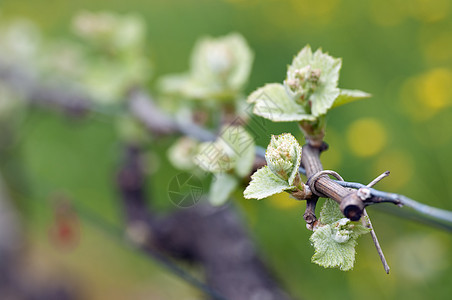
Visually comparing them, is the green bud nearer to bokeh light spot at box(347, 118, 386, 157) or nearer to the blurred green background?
the blurred green background

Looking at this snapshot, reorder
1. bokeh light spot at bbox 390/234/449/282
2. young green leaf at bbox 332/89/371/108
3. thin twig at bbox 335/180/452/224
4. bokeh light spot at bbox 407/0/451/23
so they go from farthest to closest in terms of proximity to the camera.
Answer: bokeh light spot at bbox 407/0/451/23
bokeh light spot at bbox 390/234/449/282
young green leaf at bbox 332/89/371/108
thin twig at bbox 335/180/452/224

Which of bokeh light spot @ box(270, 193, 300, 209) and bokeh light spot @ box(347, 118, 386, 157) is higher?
bokeh light spot @ box(347, 118, 386, 157)

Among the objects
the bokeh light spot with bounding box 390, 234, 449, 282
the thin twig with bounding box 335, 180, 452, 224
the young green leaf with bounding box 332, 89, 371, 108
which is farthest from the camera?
the bokeh light spot with bounding box 390, 234, 449, 282

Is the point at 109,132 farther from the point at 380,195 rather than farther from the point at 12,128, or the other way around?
the point at 380,195

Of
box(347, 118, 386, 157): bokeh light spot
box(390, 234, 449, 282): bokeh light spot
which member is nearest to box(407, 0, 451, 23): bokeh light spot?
box(347, 118, 386, 157): bokeh light spot

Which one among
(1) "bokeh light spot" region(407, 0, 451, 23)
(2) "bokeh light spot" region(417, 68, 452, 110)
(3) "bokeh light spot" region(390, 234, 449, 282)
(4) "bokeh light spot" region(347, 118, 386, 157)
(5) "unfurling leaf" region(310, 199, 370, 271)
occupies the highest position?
(1) "bokeh light spot" region(407, 0, 451, 23)

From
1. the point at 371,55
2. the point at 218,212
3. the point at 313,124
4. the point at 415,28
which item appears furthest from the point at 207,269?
the point at 415,28

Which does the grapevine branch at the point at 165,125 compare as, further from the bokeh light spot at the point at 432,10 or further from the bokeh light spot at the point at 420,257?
the bokeh light spot at the point at 432,10

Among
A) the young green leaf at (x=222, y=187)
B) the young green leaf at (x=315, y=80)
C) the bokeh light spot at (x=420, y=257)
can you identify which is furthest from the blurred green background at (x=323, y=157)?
the young green leaf at (x=315, y=80)

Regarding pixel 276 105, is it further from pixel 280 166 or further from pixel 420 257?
pixel 420 257
